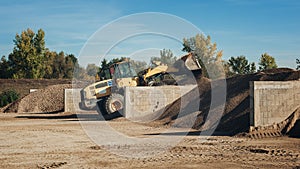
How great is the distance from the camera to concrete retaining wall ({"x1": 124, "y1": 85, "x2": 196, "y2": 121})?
20828 mm

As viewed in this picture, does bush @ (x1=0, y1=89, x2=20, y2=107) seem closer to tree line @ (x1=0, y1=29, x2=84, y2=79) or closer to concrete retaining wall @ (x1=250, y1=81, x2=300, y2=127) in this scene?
tree line @ (x1=0, y1=29, x2=84, y2=79)

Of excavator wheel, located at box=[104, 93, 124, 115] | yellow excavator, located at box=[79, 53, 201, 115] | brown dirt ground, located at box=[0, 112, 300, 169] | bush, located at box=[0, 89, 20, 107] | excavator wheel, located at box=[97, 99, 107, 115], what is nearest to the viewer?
brown dirt ground, located at box=[0, 112, 300, 169]

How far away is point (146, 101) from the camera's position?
21297mm

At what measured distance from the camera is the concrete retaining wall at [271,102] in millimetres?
13867

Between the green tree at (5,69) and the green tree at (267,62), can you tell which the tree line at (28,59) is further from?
the green tree at (267,62)

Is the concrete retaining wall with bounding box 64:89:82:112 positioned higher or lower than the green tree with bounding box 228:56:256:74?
lower

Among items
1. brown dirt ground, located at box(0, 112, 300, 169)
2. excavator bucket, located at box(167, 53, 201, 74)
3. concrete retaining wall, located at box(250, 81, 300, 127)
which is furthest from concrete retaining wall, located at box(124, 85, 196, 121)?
concrete retaining wall, located at box(250, 81, 300, 127)

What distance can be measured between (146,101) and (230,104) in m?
5.55

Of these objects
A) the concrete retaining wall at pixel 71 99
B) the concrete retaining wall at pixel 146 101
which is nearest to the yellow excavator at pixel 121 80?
the concrete retaining wall at pixel 146 101

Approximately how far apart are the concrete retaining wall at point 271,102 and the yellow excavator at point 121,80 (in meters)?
9.09

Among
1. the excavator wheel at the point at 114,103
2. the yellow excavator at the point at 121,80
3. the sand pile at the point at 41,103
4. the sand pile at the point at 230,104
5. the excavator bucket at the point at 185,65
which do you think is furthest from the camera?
the sand pile at the point at 41,103

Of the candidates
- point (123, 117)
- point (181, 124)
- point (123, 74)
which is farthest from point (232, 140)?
point (123, 74)

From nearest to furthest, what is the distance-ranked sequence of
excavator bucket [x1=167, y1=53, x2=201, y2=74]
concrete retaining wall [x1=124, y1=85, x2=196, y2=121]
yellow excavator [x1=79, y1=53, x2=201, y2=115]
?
concrete retaining wall [x1=124, y1=85, x2=196, y2=121], yellow excavator [x1=79, y1=53, x2=201, y2=115], excavator bucket [x1=167, y1=53, x2=201, y2=74]

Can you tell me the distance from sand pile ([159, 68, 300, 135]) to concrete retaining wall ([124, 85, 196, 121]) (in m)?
0.65
